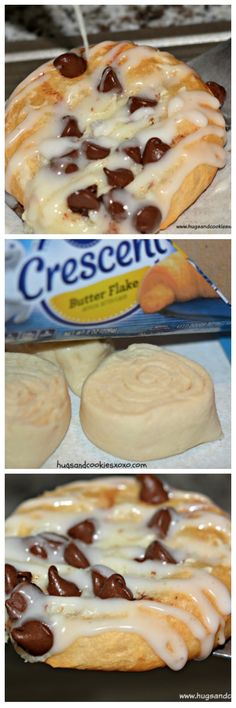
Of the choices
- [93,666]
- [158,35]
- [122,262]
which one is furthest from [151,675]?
[158,35]

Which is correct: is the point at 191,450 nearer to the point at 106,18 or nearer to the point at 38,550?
the point at 38,550

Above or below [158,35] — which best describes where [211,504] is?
below

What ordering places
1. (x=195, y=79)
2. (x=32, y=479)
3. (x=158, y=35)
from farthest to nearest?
(x=158, y=35) → (x=32, y=479) → (x=195, y=79)

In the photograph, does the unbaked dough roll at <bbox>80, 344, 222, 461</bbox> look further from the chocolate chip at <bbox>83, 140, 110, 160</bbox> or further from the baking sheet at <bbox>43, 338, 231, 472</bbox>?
the chocolate chip at <bbox>83, 140, 110, 160</bbox>

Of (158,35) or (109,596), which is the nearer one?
(109,596)

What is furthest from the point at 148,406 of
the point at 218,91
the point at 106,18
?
the point at 106,18

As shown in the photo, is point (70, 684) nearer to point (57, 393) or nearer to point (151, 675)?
point (151, 675)

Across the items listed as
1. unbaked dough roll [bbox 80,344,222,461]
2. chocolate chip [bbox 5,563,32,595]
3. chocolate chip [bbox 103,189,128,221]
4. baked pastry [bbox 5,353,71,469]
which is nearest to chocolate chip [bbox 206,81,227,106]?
chocolate chip [bbox 103,189,128,221]
